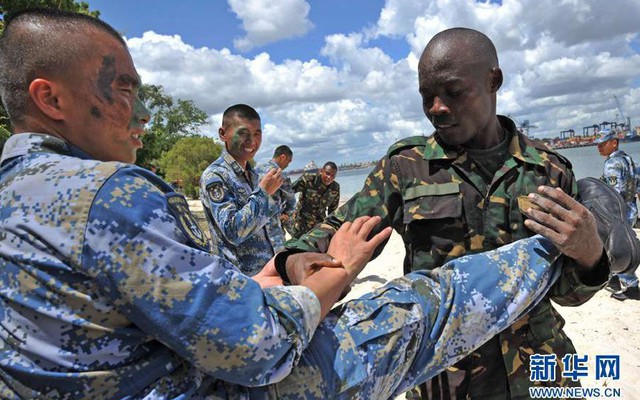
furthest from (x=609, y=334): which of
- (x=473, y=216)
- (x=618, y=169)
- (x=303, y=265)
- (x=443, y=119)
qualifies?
(x=303, y=265)

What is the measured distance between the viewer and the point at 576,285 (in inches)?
70.8

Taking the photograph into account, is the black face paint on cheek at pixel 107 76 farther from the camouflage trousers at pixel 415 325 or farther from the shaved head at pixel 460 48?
the shaved head at pixel 460 48

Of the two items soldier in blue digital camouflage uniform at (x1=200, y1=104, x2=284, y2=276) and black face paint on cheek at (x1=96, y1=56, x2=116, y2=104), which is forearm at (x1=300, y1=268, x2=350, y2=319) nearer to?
black face paint on cheek at (x1=96, y1=56, x2=116, y2=104)

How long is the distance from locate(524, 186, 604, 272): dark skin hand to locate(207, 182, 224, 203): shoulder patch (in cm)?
244

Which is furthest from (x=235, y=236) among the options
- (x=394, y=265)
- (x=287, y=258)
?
(x=394, y=265)

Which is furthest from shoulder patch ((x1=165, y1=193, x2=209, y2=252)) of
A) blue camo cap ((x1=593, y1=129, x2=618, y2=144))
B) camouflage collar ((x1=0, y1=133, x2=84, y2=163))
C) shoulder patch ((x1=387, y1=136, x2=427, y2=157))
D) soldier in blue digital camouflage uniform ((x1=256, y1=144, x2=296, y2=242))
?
blue camo cap ((x1=593, y1=129, x2=618, y2=144))

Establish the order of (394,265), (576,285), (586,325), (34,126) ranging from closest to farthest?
(34,126), (576,285), (586,325), (394,265)

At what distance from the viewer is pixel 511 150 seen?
2.10m

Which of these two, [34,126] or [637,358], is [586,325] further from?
[34,126]

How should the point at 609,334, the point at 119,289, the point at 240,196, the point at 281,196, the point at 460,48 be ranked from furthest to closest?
the point at 281,196, the point at 609,334, the point at 240,196, the point at 460,48, the point at 119,289

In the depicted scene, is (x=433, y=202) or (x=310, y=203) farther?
(x=310, y=203)

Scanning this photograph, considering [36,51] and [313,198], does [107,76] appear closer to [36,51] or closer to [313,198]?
[36,51]

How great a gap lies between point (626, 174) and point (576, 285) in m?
6.88

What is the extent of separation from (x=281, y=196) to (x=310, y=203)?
8.46ft
